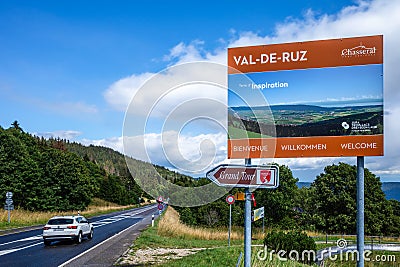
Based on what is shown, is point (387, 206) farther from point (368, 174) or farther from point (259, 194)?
point (259, 194)

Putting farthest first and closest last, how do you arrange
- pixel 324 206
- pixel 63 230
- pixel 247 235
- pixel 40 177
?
pixel 40 177 < pixel 324 206 < pixel 63 230 < pixel 247 235

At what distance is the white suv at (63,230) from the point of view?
1986 cm

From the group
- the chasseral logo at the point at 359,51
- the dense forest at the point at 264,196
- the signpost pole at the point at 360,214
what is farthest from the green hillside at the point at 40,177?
the chasseral logo at the point at 359,51

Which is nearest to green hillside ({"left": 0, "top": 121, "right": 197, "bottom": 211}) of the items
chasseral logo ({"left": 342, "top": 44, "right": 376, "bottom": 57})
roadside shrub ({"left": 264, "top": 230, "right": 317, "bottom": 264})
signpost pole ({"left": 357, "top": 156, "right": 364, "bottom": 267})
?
roadside shrub ({"left": 264, "top": 230, "right": 317, "bottom": 264})

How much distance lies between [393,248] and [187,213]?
1587cm

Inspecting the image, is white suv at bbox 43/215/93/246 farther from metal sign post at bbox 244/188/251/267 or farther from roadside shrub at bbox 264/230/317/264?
metal sign post at bbox 244/188/251/267

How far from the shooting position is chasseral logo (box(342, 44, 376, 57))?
987 centimetres

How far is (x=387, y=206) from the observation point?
155 ft

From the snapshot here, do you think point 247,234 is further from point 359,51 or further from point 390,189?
point 390,189

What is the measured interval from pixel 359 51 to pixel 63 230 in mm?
15890

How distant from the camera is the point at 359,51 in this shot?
32.4 ft

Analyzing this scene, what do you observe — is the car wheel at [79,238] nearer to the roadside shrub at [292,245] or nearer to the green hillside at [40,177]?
the roadside shrub at [292,245]

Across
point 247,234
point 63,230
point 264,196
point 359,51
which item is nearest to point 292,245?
point 359,51

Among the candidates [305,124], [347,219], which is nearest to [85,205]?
[347,219]
